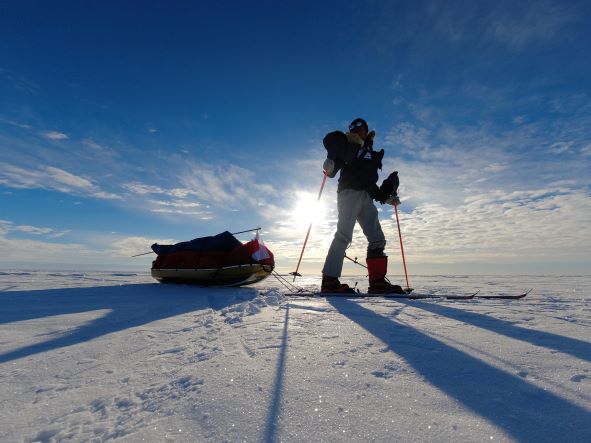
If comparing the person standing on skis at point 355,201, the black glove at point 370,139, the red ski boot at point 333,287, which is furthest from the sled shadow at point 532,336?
the black glove at point 370,139

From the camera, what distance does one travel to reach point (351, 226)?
5.03m

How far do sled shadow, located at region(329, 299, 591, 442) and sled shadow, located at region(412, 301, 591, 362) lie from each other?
492mm

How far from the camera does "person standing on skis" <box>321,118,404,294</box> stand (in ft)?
16.0

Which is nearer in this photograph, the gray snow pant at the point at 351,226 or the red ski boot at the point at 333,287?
the red ski boot at the point at 333,287

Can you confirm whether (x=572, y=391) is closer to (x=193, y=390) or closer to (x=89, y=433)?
(x=193, y=390)

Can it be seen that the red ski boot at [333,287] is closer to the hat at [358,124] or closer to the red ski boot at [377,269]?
the red ski boot at [377,269]

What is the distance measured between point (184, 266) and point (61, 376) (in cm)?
522

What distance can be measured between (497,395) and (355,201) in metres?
4.15

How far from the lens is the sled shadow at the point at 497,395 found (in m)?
0.82

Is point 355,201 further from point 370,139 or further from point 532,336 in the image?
point 532,336

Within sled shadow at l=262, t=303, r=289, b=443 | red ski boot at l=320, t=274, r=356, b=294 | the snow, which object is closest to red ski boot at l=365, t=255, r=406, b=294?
red ski boot at l=320, t=274, r=356, b=294

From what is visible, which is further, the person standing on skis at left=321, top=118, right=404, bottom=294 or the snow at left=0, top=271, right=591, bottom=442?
the person standing on skis at left=321, top=118, right=404, bottom=294

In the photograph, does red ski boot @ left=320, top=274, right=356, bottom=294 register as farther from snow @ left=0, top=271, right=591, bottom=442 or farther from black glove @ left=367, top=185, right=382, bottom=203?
snow @ left=0, top=271, right=591, bottom=442

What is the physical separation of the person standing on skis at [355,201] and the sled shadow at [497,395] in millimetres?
3255
